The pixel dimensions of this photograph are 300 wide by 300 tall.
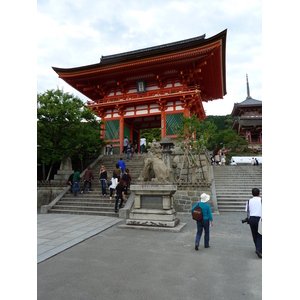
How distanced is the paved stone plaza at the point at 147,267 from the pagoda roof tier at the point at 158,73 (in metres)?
11.8

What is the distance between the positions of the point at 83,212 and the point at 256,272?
7444 millimetres

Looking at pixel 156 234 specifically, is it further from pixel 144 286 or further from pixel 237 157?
pixel 237 157

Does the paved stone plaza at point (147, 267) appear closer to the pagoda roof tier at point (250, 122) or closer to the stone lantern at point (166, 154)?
the stone lantern at point (166, 154)

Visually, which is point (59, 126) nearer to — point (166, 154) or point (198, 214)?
point (166, 154)

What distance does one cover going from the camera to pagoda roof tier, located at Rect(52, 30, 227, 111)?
49.9ft

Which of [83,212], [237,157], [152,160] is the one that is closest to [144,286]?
[152,160]

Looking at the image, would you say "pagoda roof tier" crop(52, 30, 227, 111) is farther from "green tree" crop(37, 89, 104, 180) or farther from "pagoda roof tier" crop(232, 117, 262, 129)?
"pagoda roof tier" crop(232, 117, 262, 129)

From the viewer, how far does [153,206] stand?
24.5 ft

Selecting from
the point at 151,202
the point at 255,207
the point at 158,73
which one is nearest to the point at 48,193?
the point at 151,202

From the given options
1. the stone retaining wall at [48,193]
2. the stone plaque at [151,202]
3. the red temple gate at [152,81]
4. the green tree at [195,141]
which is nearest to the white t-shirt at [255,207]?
the stone plaque at [151,202]

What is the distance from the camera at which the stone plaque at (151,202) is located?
742 centimetres

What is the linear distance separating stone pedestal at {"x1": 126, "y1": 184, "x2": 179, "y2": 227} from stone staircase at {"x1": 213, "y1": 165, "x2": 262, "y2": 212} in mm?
4115

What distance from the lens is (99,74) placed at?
17562mm

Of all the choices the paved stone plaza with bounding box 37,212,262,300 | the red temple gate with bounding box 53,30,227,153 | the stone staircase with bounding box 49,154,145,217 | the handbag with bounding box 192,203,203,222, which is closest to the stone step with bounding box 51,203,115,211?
the stone staircase with bounding box 49,154,145,217
